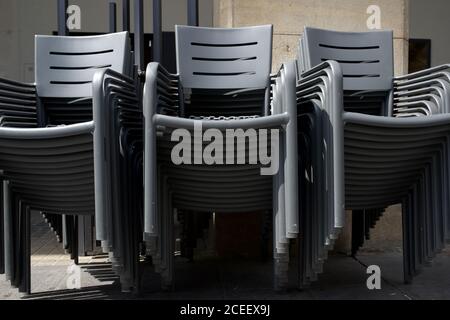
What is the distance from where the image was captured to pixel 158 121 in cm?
215

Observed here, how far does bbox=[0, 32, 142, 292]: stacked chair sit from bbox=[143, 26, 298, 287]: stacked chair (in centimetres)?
19

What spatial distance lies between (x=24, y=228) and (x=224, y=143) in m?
1.26

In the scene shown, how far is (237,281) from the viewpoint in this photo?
313 cm

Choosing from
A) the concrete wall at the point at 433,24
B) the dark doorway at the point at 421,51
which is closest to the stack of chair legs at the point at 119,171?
the dark doorway at the point at 421,51

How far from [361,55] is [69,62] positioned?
1.79m

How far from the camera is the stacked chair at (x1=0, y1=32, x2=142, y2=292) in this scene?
2.26 meters

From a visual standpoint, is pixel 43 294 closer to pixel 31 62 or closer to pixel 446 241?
pixel 446 241

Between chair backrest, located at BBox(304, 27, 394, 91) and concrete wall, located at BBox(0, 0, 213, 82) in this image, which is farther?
concrete wall, located at BBox(0, 0, 213, 82)

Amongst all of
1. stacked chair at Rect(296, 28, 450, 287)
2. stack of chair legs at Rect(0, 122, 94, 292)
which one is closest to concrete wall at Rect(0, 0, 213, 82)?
stacked chair at Rect(296, 28, 450, 287)

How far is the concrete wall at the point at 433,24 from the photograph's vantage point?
310 inches

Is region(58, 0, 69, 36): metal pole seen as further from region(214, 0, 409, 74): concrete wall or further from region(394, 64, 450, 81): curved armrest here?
region(394, 64, 450, 81): curved armrest

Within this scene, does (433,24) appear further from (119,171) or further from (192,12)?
(119,171)
